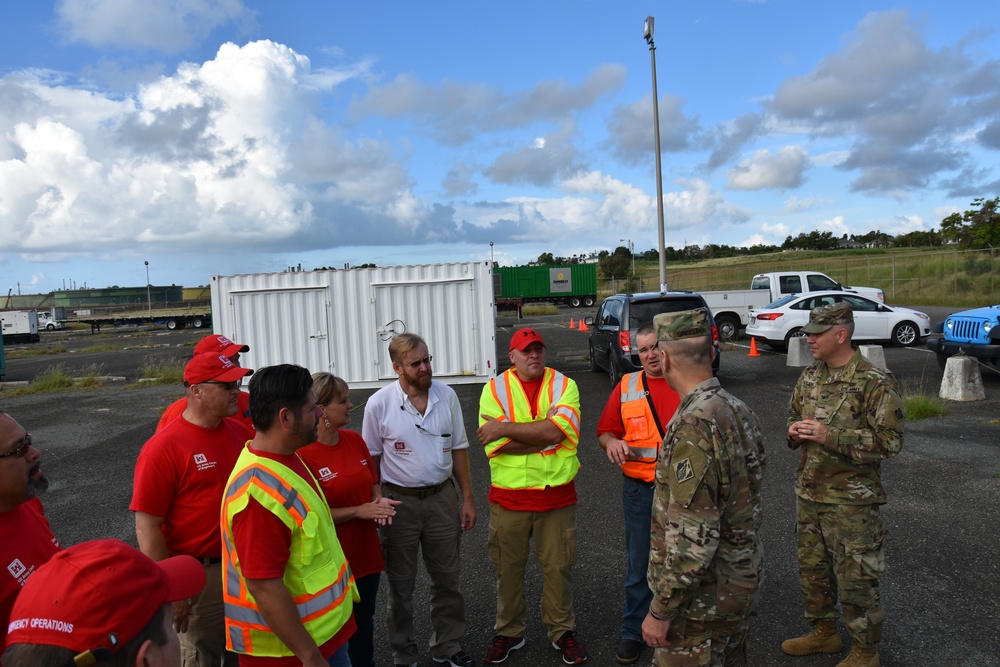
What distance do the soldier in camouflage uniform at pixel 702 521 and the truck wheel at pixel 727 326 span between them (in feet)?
62.5

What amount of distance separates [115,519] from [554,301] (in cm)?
4750

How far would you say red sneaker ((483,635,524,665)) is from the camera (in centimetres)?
374

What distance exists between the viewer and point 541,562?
12.8 feet

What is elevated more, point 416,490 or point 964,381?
point 416,490

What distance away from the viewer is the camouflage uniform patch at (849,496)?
343cm

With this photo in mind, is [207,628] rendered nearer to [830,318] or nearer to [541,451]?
[541,451]

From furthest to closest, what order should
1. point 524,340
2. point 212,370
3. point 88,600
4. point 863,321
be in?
point 863,321 → point 524,340 → point 212,370 → point 88,600

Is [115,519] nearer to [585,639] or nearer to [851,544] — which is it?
[585,639]

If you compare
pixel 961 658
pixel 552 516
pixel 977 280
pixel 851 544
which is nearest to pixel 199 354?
pixel 552 516

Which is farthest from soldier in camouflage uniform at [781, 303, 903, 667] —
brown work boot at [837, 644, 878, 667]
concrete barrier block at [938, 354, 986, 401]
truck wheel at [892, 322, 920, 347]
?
truck wheel at [892, 322, 920, 347]

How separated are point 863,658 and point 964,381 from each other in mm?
8394

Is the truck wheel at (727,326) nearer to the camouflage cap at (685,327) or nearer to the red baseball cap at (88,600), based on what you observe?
the camouflage cap at (685,327)

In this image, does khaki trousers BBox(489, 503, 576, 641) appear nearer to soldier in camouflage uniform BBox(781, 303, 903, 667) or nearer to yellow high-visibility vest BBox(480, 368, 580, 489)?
yellow high-visibility vest BBox(480, 368, 580, 489)

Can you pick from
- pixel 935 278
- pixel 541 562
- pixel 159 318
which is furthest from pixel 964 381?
pixel 159 318
